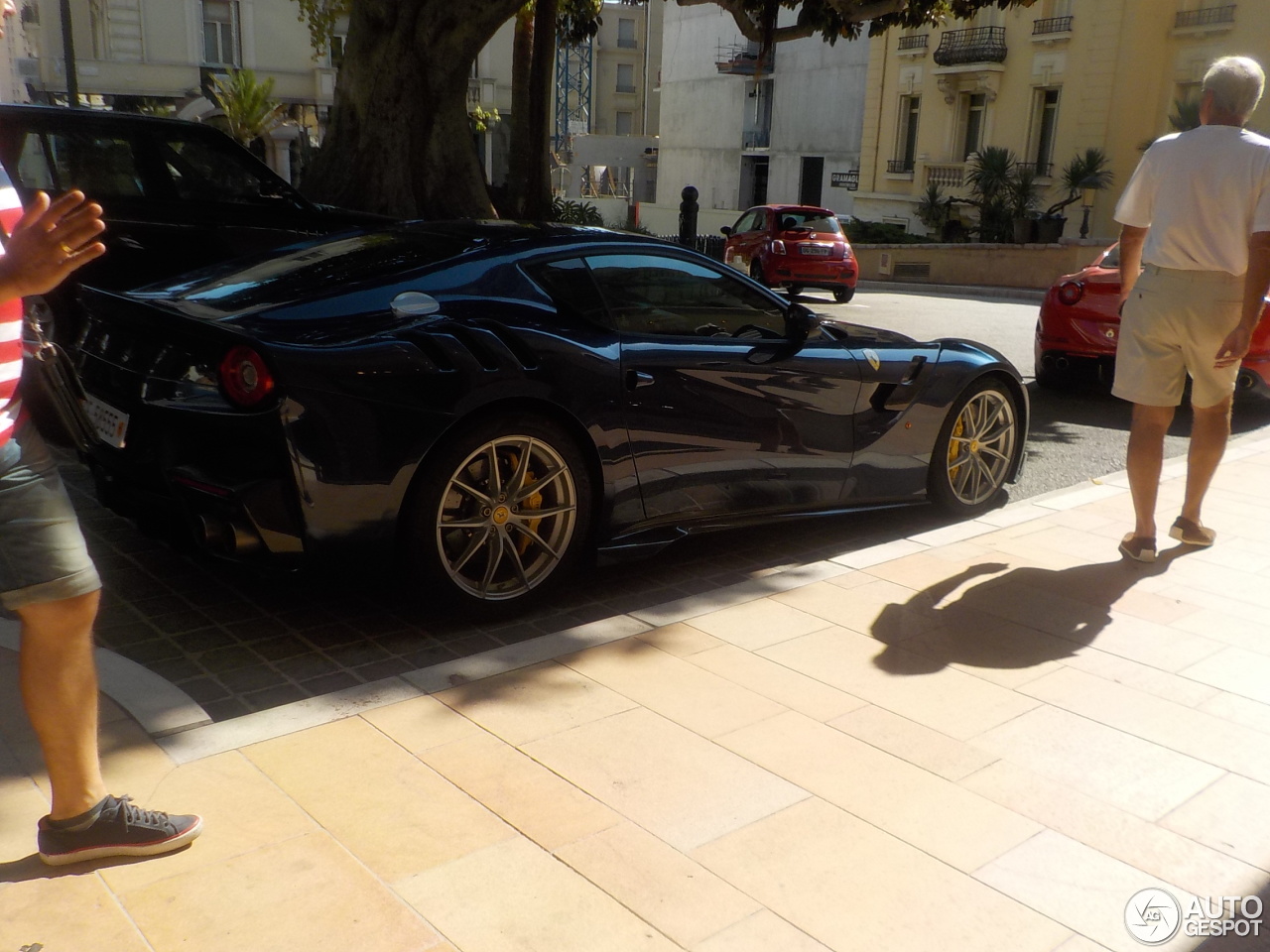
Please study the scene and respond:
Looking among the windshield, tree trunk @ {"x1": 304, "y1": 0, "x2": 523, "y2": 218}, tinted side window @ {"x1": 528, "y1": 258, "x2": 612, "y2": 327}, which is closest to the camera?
tinted side window @ {"x1": 528, "y1": 258, "x2": 612, "y2": 327}

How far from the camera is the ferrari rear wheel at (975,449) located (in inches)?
231

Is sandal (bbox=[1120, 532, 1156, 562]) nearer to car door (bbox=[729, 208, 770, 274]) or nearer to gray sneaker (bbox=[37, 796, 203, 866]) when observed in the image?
gray sneaker (bbox=[37, 796, 203, 866])

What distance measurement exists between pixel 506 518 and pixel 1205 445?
322 cm

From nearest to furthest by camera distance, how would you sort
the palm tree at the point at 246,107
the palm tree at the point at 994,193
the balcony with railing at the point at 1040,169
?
the palm tree at the point at 994,193, the palm tree at the point at 246,107, the balcony with railing at the point at 1040,169

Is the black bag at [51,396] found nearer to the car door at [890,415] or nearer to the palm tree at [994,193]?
the car door at [890,415]

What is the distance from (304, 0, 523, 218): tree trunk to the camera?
11.4 m

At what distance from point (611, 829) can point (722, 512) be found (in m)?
2.16

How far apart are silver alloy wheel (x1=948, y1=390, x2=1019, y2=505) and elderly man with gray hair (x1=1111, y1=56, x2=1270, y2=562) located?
29.8 inches

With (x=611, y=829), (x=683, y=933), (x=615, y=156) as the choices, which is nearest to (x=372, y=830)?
(x=611, y=829)

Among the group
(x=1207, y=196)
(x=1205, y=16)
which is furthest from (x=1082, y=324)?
(x=1205, y=16)

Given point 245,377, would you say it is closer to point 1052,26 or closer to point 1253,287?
point 1253,287

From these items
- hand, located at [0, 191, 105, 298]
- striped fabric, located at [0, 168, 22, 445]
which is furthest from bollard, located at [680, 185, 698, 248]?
hand, located at [0, 191, 105, 298]

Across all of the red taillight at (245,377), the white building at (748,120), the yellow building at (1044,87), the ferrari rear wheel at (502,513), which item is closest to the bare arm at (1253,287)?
the ferrari rear wheel at (502,513)

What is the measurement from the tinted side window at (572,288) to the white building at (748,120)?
38.1 meters
